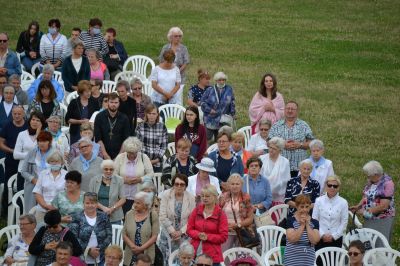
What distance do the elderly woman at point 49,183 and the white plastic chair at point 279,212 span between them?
2.92 m

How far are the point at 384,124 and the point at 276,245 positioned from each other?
8.52 metres

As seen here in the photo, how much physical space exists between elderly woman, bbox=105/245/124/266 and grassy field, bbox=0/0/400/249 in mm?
6529

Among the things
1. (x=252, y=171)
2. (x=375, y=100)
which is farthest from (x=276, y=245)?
(x=375, y=100)

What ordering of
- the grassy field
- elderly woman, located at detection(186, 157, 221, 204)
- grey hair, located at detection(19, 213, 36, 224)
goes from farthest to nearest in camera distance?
1. the grassy field
2. elderly woman, located at detection(186, 157, 221, 204)
3. grey hair, located at detection(19, 213, 36, 224)

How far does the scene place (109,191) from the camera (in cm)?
1559

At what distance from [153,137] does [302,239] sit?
12.2ft

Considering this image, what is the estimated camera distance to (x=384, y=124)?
23.5 metres

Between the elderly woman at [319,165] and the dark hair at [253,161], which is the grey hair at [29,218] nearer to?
the dark hair at [253,161]

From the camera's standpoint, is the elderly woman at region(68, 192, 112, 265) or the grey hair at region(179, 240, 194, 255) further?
the elderly woman at region(68, 192, 112, 265)

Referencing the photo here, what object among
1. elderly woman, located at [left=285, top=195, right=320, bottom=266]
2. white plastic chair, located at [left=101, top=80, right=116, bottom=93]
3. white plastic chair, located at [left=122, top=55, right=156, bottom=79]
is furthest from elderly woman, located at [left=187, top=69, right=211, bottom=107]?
elderly woman, located at [left=285, top=195, right=320, bottom=266]

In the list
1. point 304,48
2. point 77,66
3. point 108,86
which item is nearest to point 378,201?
point 77,66

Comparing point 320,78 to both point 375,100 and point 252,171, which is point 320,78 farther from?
point 252,171

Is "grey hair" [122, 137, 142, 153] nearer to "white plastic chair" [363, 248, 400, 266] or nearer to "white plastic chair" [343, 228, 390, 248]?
"white plastic chair" [343, 228, 390, 248]

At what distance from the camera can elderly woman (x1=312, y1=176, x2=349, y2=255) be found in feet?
50.6
